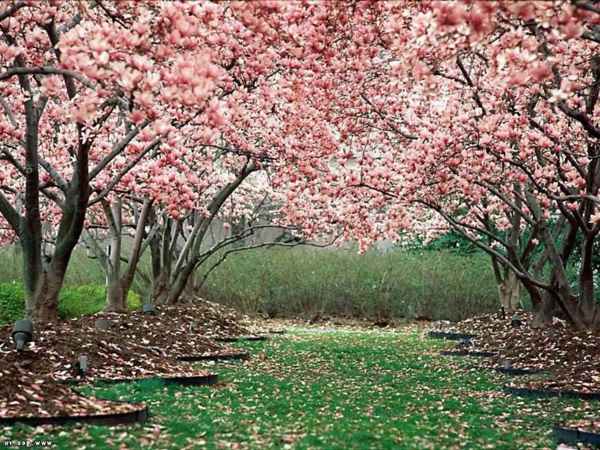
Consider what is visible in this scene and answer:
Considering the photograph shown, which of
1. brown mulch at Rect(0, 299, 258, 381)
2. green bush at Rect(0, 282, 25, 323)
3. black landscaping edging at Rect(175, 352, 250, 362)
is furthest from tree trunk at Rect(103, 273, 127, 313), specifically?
green bush at Rect(0, 282, 25, 323)

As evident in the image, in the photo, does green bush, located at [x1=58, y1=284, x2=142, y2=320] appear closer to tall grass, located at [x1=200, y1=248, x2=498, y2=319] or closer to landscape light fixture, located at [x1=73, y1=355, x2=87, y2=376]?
tall grass, located at [x1=200, y1=248, x2=498, y2=319]

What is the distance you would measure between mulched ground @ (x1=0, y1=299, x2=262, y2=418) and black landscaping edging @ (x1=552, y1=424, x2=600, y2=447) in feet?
9.24

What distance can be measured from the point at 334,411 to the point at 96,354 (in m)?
2.76

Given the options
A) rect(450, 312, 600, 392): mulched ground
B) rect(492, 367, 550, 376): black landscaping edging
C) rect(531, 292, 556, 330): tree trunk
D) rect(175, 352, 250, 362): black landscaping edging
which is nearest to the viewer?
rect(450, 312, 600, 392): mulched ground

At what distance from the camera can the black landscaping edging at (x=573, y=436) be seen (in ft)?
18.1

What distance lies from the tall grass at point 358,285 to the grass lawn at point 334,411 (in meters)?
10.5

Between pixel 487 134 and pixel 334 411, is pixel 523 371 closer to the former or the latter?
pixel 487 134

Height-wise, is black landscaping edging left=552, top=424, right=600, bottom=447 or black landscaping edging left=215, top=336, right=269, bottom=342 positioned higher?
black landscaping edging left=215, top=336, right=269, bottom=342

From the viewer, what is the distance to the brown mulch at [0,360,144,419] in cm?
572

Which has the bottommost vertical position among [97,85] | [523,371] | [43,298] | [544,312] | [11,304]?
[523,371]

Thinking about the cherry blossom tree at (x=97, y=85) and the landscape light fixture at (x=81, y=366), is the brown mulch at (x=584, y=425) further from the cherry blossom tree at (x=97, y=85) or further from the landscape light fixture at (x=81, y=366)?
the landscape light fixture at (x=81, y=366)

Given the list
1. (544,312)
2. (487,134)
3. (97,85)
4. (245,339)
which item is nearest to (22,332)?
(97,85)

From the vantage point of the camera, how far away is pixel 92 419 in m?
5.70

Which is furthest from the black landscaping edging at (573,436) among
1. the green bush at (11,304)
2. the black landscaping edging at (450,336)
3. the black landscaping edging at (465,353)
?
the green bush at (11,304)
